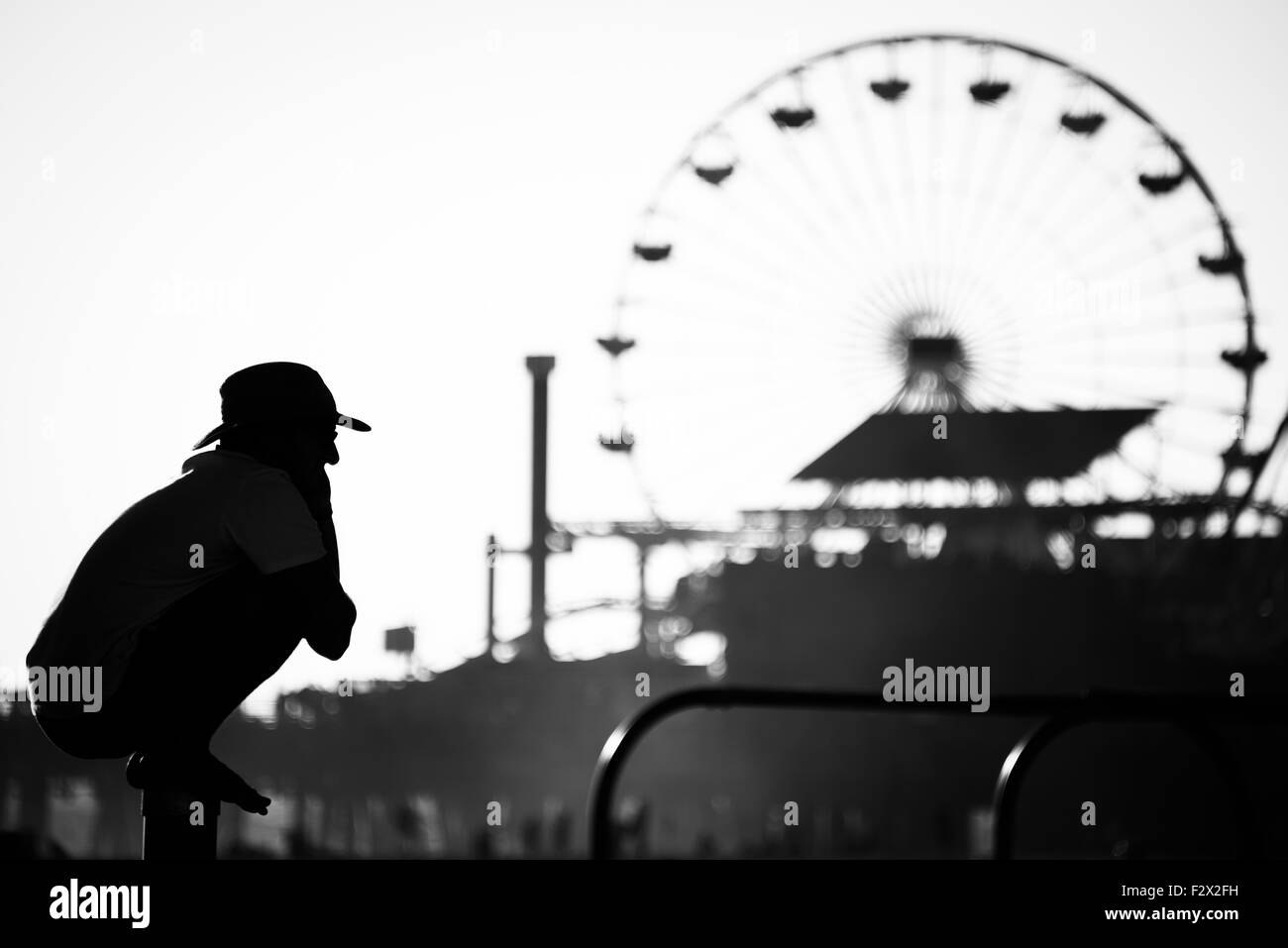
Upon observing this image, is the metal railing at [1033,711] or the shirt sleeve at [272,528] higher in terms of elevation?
the shirt sleeve at [272,528]

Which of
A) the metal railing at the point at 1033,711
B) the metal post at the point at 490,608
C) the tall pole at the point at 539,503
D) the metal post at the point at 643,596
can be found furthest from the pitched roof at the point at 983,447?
the metal railing at the point at 1033,711

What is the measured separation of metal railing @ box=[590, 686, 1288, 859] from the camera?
149 inches

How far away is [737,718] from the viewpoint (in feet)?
161

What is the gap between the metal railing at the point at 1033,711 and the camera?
3773 millimetres

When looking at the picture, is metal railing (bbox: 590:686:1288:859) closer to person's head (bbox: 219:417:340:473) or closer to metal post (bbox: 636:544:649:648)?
person's head (bbox: 219:417:340:473)

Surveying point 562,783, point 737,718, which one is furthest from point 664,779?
point 562,783

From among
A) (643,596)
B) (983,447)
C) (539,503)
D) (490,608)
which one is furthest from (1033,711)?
(490,608)

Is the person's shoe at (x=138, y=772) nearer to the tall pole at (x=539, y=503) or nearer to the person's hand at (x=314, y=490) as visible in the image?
the person's hand at (x=314, y=490)

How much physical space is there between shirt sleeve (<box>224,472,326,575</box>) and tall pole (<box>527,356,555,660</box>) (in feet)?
162

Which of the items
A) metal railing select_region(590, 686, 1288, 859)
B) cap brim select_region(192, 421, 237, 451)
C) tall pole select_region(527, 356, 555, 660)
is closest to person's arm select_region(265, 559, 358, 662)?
cap brim select_region(192, 421, 237, 451)

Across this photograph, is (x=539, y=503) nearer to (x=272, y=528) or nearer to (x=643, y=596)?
(x=643, y=596)

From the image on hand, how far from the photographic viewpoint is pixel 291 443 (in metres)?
3.14

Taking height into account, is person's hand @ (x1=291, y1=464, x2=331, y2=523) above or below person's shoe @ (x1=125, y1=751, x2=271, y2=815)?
above

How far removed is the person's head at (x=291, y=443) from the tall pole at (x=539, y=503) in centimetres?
4921
